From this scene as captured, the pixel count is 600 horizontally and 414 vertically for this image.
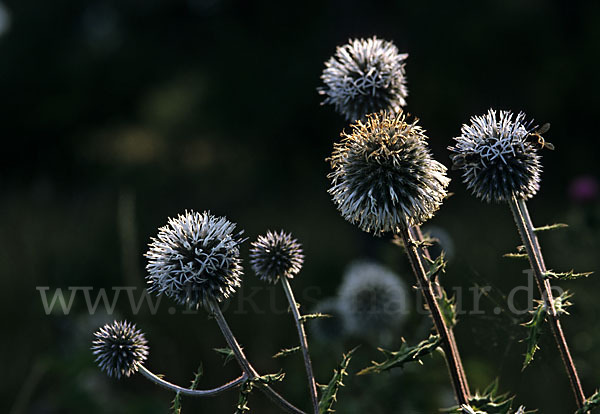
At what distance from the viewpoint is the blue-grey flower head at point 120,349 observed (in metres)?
1.59

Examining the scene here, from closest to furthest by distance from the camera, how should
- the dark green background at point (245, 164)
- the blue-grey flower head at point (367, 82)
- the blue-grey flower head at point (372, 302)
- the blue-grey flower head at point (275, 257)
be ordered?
1. the blue-grey flower head at point (275, 257)
2. the blue-grey flower head at point (367, 82)
3. the blue-grey flower head at point (372, 302)
4. the dark green background at point (245, 164)

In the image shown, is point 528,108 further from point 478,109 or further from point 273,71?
point 273,71

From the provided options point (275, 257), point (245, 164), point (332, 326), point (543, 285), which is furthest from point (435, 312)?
point (245, 164)

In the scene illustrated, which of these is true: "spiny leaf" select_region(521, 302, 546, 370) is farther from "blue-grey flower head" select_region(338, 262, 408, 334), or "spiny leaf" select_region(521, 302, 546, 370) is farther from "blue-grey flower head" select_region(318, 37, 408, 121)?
"blue-grey flower head" select_region(338, 262, 408, 334)

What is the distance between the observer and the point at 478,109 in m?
11.1

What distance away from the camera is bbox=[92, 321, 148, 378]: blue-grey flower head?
1.59 metres

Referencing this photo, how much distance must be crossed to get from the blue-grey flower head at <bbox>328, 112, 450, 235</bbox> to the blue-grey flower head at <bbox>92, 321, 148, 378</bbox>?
65 centimetres

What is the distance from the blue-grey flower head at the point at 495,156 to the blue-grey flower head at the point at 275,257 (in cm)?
57

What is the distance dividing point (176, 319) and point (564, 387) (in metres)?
3.41

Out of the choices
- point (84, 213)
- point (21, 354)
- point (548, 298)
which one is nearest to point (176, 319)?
point (21, 354)

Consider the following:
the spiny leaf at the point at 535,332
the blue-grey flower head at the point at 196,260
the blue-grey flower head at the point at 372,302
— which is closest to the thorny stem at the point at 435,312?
the spiny leaf at the point at 535,332

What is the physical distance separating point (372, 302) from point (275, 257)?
1.79 meters

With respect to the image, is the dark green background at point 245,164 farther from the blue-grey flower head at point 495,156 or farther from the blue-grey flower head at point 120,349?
the blue-grey flower head at point 120,349

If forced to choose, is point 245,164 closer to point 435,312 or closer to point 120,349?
point 120,349
